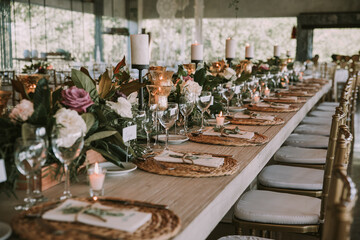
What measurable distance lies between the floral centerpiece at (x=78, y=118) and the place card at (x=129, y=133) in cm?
3

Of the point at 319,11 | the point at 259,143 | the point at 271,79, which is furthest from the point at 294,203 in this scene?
the point at 319,11

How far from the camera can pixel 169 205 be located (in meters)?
1.32

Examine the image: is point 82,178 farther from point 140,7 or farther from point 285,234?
point 140,7

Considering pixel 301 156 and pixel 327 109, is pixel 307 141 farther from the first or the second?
pixel 327 109

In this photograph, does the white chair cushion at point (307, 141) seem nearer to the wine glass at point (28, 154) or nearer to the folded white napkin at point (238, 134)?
the folded white napkin at point (238, 134)

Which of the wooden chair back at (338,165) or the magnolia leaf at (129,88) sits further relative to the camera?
the magnolia leaf at (129,88)

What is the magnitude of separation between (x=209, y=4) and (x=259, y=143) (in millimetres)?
14465

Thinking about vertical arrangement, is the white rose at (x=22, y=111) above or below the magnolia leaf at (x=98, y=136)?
above

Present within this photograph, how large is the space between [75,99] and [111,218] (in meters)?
0.58

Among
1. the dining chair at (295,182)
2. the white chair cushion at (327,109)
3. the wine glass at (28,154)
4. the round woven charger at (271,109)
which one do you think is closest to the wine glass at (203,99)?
the dining chair at (295,182)

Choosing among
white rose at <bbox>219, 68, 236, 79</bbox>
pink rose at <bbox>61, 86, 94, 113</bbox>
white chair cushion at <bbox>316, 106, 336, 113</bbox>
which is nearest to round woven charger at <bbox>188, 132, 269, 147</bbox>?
pink rose at <bbox>61, 86, 94, 113</bbox>

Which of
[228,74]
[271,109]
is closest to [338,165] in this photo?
[271,109]

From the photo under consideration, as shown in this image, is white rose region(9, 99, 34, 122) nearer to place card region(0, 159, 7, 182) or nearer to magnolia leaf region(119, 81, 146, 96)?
place card region(0, 159, 7, 182)

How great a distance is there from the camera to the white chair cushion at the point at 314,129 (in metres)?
4.10
